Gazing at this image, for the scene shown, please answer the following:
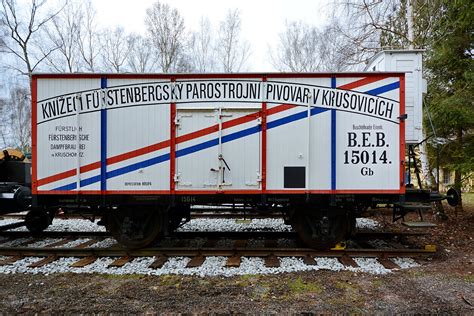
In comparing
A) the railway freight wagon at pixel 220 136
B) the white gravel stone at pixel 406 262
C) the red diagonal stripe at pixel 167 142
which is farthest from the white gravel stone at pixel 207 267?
the red diagonal stripe at pixel 167 142

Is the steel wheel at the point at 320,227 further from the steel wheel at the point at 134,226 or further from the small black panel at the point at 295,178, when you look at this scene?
the steel wheel at the point at 134,226

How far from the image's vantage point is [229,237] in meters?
7.38

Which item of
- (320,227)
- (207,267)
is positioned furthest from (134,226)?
(320,227)

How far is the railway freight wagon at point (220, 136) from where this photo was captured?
5.91 m

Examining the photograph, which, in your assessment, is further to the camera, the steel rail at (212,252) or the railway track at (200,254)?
the steel rail at (212,252)

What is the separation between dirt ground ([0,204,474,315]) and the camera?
4.02 metres

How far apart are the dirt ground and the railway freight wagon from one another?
1.47 metres

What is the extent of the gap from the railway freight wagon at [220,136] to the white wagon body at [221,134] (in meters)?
0.02

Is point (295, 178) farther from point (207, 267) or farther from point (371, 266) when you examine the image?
point (207, 267)

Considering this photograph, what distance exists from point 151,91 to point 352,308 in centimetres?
471

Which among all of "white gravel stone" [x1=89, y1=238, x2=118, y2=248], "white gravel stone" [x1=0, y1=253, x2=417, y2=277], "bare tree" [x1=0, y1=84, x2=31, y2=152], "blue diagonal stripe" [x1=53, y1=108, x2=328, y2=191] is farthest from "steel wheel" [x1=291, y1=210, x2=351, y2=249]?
"bare tree" [x1=0, y1=84, x2=31, y2=152]

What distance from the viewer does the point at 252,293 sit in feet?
14.7

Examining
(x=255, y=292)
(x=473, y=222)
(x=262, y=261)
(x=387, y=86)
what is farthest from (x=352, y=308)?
(x=473, y=222)

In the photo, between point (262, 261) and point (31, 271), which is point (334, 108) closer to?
point (262, 261)
